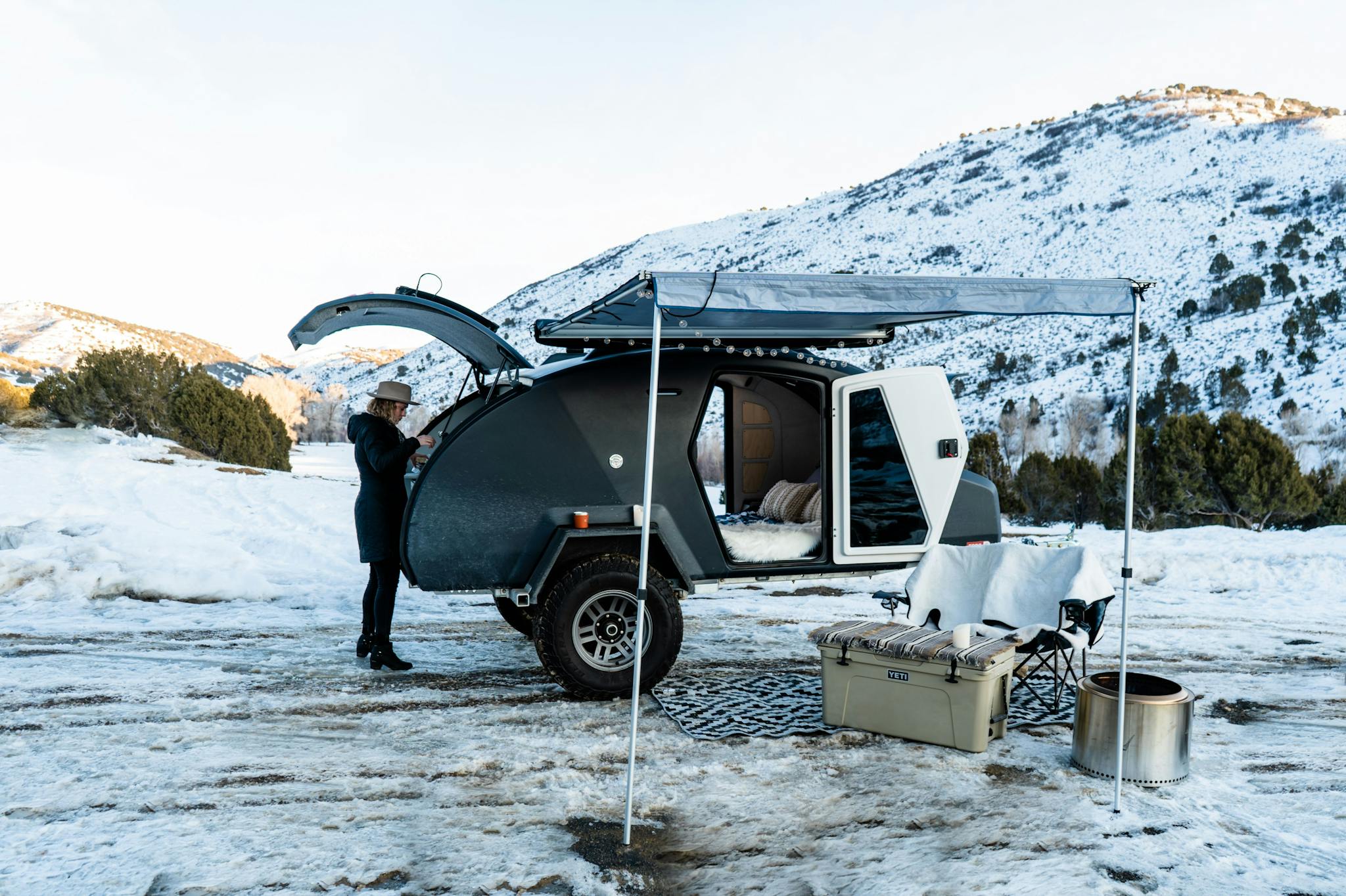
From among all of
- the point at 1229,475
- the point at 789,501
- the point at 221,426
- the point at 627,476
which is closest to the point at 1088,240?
the point at 1229,475

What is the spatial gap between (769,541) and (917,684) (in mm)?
1616

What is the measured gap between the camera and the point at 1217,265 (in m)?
48.0

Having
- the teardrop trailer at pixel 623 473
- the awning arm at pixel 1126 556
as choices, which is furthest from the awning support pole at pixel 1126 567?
the teardrop trailer at pixel 623 473

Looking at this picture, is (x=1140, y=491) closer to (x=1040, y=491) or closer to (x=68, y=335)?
(x=1040, y=491)

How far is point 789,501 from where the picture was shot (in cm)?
790

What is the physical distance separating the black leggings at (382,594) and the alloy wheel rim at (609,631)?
146 centimetres

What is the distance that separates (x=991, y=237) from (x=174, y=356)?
206 ft

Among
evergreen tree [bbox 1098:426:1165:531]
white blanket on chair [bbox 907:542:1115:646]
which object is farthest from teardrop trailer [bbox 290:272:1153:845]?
evergreen tree [bbox 1098:426:1165:531]

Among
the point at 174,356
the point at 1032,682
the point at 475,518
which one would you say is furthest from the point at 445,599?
the point at 174,356

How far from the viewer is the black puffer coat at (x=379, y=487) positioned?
6.19 metres

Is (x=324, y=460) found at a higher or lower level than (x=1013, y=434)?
lower

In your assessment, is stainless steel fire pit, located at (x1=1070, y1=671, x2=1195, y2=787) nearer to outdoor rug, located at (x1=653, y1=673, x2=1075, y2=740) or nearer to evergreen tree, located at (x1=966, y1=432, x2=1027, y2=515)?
outdoor rug, located at (x1=653, y1=673, x2=1075, y2=740)

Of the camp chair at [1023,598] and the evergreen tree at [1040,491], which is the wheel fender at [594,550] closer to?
the camp chair at [1023,598]

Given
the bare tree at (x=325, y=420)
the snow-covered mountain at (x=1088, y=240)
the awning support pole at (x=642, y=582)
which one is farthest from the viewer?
the bare tree at (x=325, y=420)
